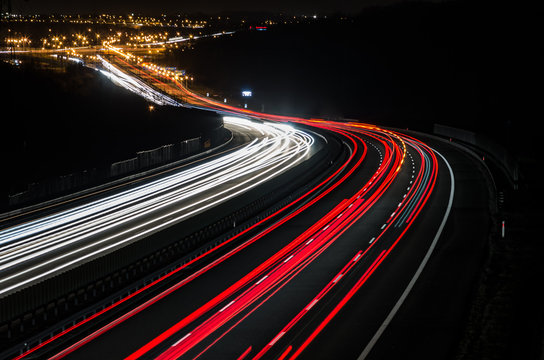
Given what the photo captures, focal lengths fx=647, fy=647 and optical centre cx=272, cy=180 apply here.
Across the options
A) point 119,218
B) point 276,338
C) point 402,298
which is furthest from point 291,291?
point 119,218

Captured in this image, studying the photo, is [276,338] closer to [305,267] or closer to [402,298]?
[402,298]

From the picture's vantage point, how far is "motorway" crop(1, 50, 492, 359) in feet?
48.6

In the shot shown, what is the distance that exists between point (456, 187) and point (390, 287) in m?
19.1

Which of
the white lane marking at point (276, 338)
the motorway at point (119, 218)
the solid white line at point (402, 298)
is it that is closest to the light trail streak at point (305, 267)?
the white lane marking at point (276, 338)

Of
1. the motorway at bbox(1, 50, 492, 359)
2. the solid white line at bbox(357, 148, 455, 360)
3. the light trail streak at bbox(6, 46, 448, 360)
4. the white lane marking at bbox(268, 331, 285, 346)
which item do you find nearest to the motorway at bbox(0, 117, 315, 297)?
the motorway at bbox(1, 50, 492, 359)

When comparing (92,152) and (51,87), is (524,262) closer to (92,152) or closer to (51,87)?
(92,152)

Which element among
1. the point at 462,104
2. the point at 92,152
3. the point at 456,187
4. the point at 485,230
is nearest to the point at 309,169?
the point at 456,187

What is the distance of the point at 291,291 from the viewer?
18.9 m

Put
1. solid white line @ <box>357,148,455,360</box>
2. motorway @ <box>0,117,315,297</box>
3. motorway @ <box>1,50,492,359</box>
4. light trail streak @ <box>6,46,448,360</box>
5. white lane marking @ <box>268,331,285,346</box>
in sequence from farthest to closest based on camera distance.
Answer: motorway @ <box>0,117,315,297</box>, light trail streak @ <box>6,46,448,360</box>, white lane marking @ <box>268,331,285,346</box>, motorway @ <box>1,50,492,359</box>, solid white line @ <box>357,148,455,360</box>

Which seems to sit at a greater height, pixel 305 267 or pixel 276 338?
pixel 276 338

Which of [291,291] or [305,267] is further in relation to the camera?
[305,267]

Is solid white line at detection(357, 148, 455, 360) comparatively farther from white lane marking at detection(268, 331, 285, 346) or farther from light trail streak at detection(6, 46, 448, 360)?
white lane marking at detection(268, 331, 285, 346)

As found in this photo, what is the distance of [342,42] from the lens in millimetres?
178250

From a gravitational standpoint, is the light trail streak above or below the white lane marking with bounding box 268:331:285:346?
below
